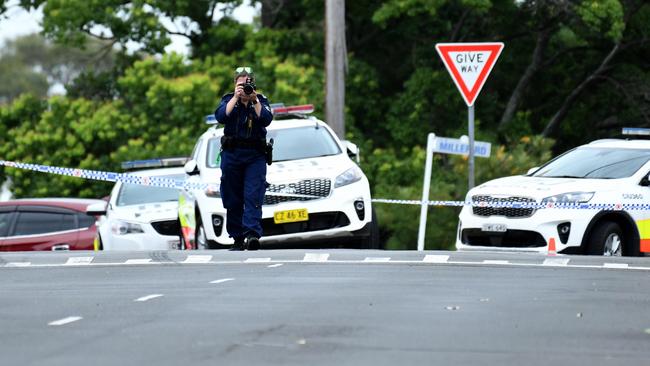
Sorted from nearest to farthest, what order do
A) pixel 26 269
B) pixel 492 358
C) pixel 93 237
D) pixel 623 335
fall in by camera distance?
pixel 492 358
pixel 623 335
pixel 26 269
pixel 93 237

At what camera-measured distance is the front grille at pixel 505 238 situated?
16.1 meters

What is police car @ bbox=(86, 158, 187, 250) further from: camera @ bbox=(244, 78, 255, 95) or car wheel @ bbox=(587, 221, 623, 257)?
car wheel @ bbox=(587, 221, 623, 257)

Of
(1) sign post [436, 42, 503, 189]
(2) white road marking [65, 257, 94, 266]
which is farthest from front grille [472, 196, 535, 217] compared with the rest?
(2) white road marking [65, 257, 94, 266]

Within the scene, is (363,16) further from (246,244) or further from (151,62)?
(246,244)

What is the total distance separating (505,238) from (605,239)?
1.11 metres

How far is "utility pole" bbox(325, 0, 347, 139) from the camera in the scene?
26094 mm

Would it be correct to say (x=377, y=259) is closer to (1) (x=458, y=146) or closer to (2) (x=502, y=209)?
(2) (x=502, y=209)

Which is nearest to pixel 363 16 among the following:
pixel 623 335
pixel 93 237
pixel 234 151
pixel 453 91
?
pixel 453 91

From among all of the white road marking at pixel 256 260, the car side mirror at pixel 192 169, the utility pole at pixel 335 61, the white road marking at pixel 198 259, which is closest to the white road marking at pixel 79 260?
the white road marking at pixel 198 259

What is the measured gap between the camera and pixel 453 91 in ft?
109

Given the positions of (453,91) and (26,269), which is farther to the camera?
(453,91)

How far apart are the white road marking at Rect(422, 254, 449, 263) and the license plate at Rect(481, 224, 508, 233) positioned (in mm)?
1770

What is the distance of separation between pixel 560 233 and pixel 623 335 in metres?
7.18

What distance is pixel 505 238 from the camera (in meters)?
16.4
